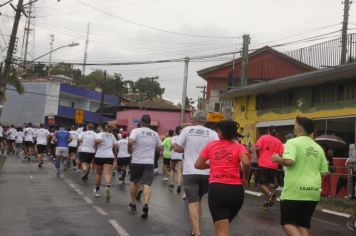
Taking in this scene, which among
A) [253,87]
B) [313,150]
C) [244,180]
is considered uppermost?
[253,87]

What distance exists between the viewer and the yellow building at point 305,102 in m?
20.0

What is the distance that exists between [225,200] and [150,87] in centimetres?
8178

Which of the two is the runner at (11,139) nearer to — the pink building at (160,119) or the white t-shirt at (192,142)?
the pink building at (160,119)

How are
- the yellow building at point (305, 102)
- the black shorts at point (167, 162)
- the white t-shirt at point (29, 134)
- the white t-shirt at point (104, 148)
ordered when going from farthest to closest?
the white t-shirt at point (29, 134) < the black shorts at point (167, 162) < the yellow building at point (305, 102) < the white t-shirt at point (104, 148)

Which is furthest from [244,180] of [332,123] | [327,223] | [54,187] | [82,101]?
[82,101]

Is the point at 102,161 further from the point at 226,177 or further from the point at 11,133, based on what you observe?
the point at 11,133

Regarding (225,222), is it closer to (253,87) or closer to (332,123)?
(332,123)

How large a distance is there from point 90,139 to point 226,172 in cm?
1112

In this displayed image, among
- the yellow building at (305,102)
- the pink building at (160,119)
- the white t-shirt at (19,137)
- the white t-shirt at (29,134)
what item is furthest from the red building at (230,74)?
the pink building at (160,119)

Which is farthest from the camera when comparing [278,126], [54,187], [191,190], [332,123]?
[278,126]

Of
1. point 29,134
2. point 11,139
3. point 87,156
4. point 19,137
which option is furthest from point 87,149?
point 11,139

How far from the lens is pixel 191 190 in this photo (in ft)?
26.3

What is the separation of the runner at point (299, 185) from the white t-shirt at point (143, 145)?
450 cm

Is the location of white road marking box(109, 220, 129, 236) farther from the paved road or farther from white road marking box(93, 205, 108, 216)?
white road marking box(93, 205, 108, 216)
